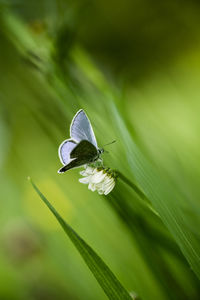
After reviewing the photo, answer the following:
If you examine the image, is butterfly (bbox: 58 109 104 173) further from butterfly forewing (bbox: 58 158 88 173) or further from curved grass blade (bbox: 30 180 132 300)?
curved grass blade (bbox: 30 180 132 300)

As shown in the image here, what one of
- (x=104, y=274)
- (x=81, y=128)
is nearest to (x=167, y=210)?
(x=104, y=274)

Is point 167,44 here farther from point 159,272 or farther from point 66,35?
point 159,272

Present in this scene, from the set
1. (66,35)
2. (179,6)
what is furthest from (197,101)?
(66,35)

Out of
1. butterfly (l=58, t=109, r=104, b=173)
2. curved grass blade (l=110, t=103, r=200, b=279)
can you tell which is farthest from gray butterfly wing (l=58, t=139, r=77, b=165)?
curved grass blade (l=110, t=103, r=200, b=279)

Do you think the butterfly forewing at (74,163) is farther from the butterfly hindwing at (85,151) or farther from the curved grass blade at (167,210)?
the curved grass blade at (167,210)

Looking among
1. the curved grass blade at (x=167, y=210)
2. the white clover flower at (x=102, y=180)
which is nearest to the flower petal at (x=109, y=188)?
the white clover flower at (x=102, y=180)

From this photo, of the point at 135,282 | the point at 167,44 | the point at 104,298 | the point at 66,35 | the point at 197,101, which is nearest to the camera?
the point at 135,282
